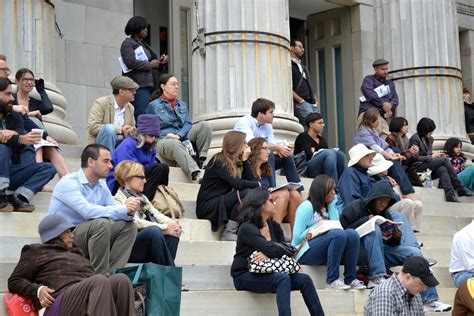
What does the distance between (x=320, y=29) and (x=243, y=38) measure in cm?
619

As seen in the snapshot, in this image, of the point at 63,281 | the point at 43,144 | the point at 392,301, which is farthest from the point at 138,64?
the point at 63,281

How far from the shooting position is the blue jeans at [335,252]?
1123cm

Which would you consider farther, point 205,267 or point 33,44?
point 33,44

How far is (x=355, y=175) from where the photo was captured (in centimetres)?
1311

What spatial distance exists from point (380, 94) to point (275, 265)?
725cm

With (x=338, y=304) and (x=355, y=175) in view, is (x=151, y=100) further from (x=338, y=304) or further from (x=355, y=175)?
(x=338, y=304)

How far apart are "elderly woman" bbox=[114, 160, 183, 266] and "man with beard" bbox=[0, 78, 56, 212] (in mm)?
822

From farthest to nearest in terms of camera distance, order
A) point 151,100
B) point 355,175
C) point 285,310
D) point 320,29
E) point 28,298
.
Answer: point 320,29 → point 151,100 → point 355,175 → point 285,310 → point 28,298

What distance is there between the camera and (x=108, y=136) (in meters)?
12.1

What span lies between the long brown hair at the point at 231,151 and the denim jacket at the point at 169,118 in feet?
4.44

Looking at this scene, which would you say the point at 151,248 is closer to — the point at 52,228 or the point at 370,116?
the point at 52,228

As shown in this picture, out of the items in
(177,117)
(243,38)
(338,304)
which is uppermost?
(243,38)

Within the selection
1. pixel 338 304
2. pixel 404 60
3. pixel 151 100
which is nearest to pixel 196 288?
pixel 338 304

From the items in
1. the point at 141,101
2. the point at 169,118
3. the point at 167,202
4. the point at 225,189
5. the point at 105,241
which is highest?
the point at 141,101
